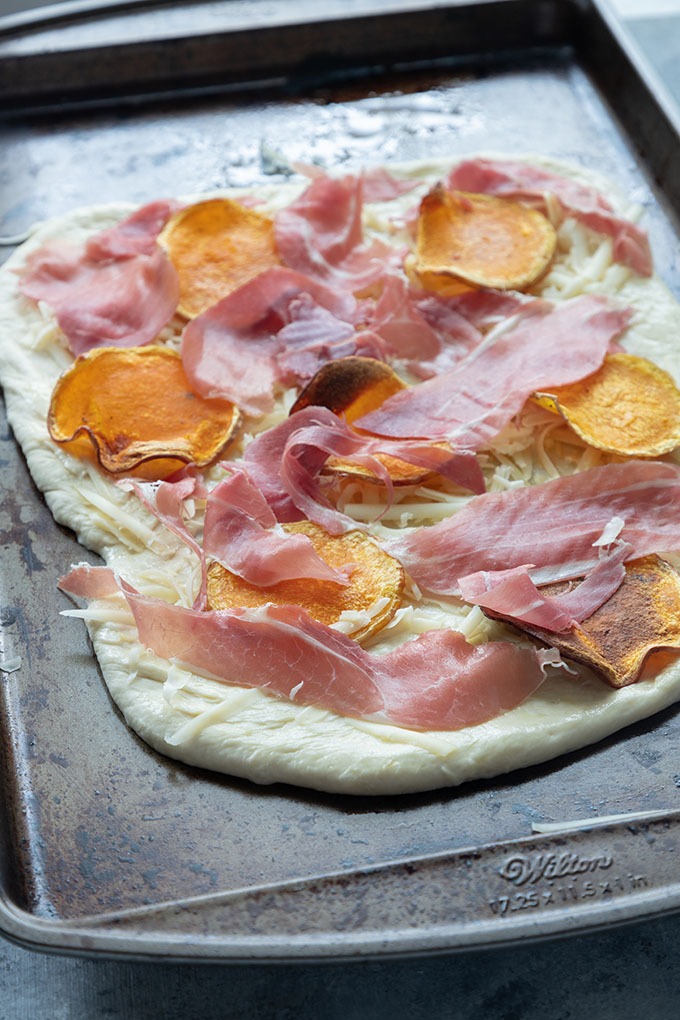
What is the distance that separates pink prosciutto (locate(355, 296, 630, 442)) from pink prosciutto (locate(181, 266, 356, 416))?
360 mm

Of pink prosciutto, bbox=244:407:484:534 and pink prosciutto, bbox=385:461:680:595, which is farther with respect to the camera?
pink prosciutto, bbox=244:407:484:534

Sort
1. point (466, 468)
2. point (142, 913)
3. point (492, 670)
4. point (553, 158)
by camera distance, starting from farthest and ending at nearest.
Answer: point (553, 158) < point (466, 468) < point (492, 670) < point (142, 913)

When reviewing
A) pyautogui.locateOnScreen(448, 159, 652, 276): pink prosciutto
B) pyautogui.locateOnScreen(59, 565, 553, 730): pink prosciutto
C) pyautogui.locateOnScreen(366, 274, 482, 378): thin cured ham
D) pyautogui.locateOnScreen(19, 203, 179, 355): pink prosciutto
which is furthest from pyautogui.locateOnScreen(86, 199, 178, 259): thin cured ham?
pyautogui.locateOnScreen(59, 565, 553, 730): pink prosciutto

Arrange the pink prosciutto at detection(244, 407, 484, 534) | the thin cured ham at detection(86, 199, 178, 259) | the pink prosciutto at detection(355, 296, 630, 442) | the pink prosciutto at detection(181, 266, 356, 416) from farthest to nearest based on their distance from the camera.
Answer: the thin cured ham at detection(86, 199, 178, 259)
the pink prosciutto at detection(181, 266, 356, 416)
the pink prosciutto at detection(355, 296, 630, 442)
the pink prosciutto at detection(244, 407, 484, 534)

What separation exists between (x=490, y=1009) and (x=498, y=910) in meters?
0.40

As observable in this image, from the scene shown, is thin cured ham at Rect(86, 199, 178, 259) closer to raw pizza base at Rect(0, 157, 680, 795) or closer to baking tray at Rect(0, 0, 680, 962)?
baking tray at Rect(0, 0, 680, 962)

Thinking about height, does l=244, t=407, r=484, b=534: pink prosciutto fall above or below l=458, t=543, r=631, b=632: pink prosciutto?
above

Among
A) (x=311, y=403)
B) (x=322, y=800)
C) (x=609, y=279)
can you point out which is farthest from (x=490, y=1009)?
(x=609, y=279)

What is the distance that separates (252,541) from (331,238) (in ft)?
4.33

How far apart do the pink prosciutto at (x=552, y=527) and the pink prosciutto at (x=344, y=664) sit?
8.5 inches

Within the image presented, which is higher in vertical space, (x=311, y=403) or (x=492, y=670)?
(x=311, y=403)

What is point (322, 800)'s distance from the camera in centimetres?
249

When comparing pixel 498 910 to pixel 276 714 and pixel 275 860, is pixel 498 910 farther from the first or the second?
pixel 276 714

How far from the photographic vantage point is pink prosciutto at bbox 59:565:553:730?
2.54m
